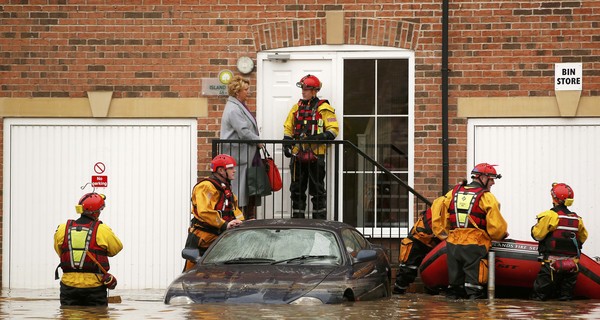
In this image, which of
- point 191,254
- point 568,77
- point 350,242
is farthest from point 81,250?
point 568,77

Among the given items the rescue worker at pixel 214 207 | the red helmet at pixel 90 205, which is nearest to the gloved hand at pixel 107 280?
the red helmet at pixel 90 205

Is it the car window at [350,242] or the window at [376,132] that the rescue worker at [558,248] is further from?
the window at [376,132]

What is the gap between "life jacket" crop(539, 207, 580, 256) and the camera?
14805mm

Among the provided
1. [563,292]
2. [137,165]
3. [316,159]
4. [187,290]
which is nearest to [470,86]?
[316,159]

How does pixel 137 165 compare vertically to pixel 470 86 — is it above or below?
below

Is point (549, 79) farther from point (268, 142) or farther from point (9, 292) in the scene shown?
point (9, 292)

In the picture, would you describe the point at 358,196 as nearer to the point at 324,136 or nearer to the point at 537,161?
the point at 324,136

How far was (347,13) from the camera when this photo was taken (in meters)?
17.2

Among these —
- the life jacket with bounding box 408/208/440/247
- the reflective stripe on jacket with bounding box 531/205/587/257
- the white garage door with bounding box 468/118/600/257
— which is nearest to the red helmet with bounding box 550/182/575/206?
the reflective stripe on jacket with bounding box 531/205/587/257

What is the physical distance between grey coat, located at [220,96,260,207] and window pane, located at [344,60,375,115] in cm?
157

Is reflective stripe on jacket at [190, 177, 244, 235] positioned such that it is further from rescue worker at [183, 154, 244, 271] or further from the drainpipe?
the drainpipe

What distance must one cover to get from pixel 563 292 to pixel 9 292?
7.12 m

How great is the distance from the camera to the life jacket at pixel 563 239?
48.6ft

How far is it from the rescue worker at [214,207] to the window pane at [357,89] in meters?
2.94
